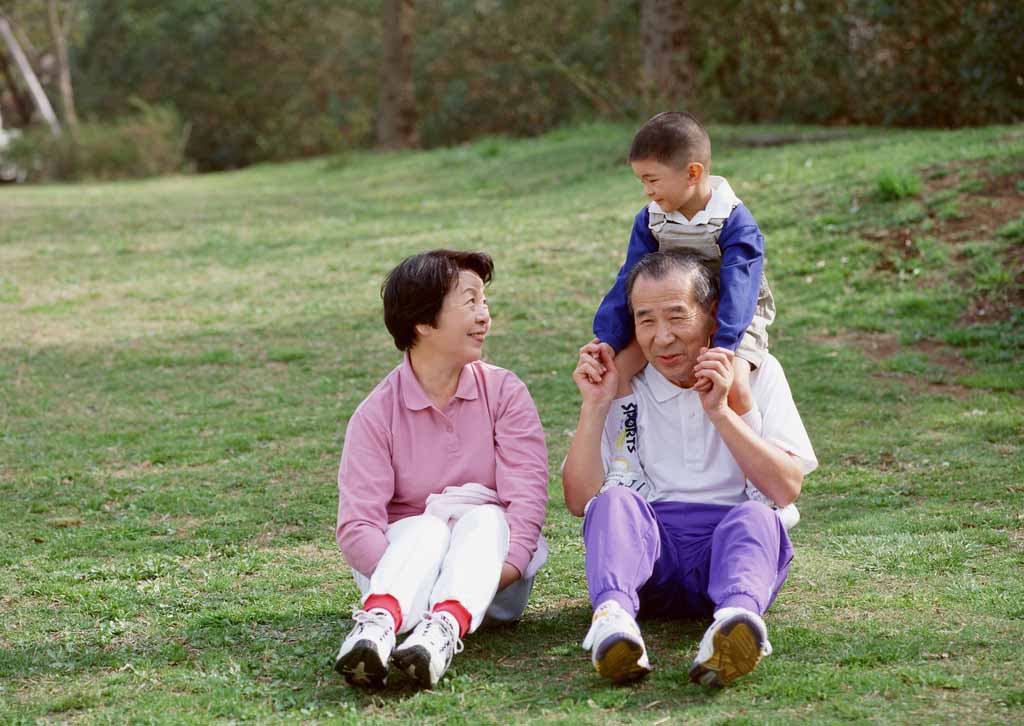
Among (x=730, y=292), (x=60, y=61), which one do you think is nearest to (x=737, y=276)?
(x=730, y=292)

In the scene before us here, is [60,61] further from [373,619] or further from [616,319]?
[373,619]

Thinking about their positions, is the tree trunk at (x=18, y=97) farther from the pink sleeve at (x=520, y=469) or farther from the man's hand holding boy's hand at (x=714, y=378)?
the man's hand holding boy's hand at (x=714, y=378)

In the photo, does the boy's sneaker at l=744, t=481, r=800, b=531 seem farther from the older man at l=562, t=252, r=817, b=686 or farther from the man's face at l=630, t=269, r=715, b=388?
the man's face at l=630, t=269, r=715, b=388

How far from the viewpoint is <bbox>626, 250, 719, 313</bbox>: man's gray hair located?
391cm

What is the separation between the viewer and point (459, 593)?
11.8 feet

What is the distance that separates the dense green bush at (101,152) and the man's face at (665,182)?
23.4m

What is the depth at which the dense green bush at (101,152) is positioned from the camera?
25891 millimetres

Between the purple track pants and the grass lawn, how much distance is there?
6.8 inches

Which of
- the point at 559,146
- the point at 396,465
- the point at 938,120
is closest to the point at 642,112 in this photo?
the point at 559,146

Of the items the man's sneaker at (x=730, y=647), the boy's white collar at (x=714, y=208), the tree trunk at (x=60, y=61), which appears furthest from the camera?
the tree trunk at (x=60, y=61)

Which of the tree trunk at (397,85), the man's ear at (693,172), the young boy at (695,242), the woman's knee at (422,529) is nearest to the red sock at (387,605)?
the woman's knee at (422,529)

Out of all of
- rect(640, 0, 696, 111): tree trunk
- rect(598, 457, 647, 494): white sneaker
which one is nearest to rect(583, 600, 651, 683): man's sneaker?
rect(598, 457, 647, 494): white sneaker

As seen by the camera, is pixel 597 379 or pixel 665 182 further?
pixel 665 182

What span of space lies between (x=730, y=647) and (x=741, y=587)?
0.61ft
